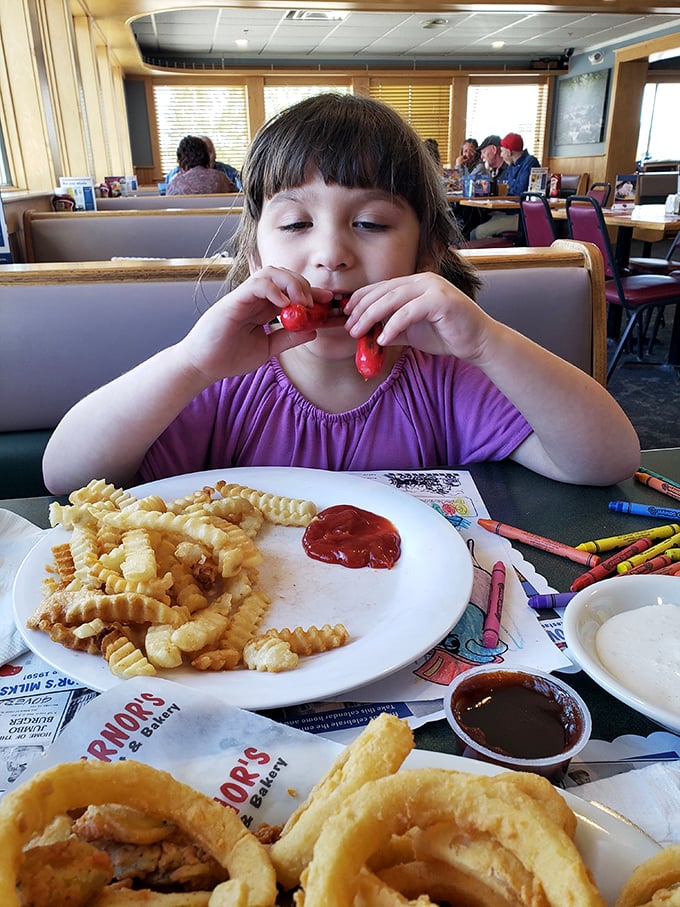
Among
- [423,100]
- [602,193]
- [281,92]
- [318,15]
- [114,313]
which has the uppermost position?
[318,15]

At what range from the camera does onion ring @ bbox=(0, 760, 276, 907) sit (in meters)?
0.45

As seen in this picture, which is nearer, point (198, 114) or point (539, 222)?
point (539, 222)

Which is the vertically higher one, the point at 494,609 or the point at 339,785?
the point at 339,785

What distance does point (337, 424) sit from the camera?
1.61 metres

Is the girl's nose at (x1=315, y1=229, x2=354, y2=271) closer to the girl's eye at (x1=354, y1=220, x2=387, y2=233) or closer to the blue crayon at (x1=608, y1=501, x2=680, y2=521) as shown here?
the girl's eye at (x1=354, y1=220, x2=387, y2=233)

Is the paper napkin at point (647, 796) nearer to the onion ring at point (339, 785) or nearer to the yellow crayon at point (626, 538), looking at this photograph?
the onion ring at point (339, 785)

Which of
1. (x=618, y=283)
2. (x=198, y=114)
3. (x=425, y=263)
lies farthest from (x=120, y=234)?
(x=198, y=114)

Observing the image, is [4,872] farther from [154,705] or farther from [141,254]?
[141,254]

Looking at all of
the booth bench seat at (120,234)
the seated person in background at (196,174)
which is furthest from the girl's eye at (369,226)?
the seated person in background at (196,174)

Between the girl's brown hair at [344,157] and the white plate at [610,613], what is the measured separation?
97 centimetres

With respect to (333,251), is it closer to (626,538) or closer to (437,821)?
(626,538)

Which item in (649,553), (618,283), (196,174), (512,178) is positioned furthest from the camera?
(512,178)

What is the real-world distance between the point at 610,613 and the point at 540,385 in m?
0.57

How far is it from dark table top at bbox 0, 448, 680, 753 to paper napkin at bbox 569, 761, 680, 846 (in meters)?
0.14
